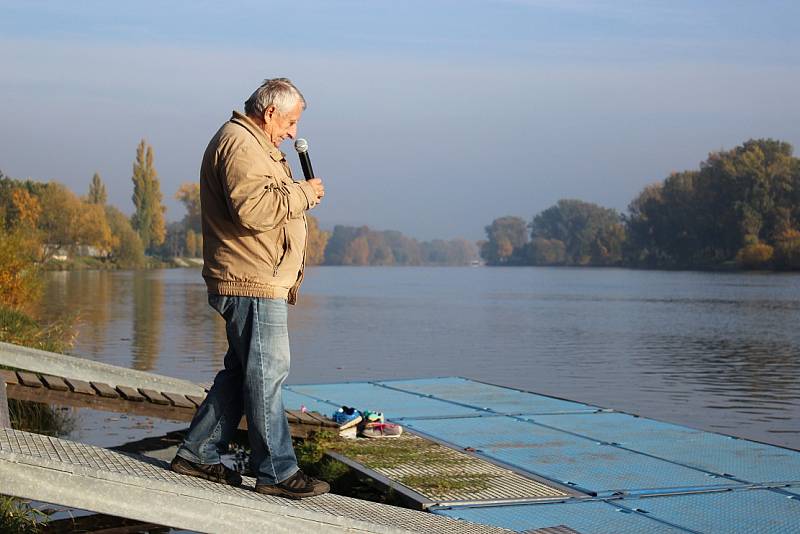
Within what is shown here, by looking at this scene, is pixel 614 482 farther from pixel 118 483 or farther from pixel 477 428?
pixel 118 483

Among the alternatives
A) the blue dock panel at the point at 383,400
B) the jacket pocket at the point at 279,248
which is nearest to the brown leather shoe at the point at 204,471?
the jacket pocket at the point at 279,248

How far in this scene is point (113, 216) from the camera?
116 metres

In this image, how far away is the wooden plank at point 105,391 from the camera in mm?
8156

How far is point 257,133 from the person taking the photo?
15.1ft

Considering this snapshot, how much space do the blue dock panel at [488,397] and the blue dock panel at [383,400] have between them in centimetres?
23

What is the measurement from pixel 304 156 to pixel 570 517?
266 centimetres

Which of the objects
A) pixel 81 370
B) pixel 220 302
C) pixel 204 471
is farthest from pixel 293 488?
pixel 81 370

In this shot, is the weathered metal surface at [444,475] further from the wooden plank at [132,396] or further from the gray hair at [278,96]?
the gray hair at [278,96]

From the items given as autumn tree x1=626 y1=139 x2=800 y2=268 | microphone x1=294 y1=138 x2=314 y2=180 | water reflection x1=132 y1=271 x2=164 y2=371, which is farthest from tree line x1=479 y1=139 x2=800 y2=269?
microphone x1=294 y1=138 x2=314 y2=180

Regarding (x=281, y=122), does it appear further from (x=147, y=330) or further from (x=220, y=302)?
(x=147, y=330)

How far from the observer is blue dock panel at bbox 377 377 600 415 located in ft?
34.0

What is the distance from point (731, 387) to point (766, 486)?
9.32m

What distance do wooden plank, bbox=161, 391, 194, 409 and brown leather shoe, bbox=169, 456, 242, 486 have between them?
3.45 metres

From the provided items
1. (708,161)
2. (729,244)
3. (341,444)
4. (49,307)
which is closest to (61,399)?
(341,444)
